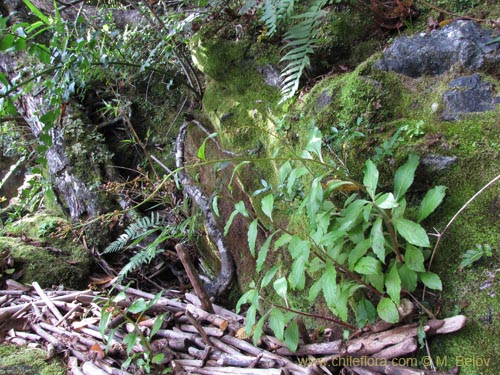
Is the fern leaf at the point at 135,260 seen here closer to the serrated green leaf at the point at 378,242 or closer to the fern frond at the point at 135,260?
the fern frond at the point at 135,260

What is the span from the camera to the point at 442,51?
8.49ft

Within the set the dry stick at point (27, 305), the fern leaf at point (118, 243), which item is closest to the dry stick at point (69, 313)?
the dry stick at point (27, 305)

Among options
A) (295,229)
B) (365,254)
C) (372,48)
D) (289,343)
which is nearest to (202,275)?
(295,229)

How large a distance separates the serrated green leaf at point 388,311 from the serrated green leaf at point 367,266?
0.16 meters

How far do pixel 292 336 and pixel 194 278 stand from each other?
904mm

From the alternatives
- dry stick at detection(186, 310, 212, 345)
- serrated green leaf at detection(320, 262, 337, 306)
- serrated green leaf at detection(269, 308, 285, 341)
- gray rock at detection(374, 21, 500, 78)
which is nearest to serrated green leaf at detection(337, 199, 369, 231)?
serrated green leaf at detection(320, 262, 337, 306)

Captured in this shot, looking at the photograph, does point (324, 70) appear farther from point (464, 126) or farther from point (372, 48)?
point (464, 126)

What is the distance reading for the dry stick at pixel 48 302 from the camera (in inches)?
116

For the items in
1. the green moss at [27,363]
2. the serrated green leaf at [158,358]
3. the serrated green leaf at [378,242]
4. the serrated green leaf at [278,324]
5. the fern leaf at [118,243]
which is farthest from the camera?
the fern leaf at [118,243]

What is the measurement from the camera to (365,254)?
79.4 inches

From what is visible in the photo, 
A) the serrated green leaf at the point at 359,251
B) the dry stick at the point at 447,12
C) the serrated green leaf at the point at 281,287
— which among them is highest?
the dry stick at the point at 447,12

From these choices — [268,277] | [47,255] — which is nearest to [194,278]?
[268,277]

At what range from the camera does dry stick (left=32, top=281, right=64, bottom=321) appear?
295cm

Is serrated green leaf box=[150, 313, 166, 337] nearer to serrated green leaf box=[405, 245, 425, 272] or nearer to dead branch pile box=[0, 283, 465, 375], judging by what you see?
dead branch pile box=[0, 283, 465, 375]
